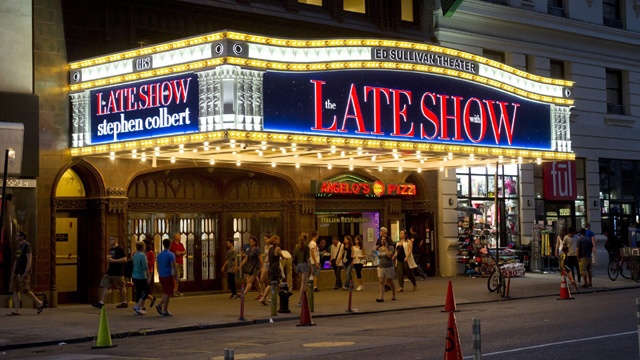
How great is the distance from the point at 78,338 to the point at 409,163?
1575 centimetres

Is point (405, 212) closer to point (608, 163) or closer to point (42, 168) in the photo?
point (608, 163)

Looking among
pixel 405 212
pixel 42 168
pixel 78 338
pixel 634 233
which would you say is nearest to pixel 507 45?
pixel 405 212

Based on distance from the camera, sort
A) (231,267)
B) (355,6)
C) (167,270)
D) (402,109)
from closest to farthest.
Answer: (167,270)
(402,109)
(231,267)
(355,6)

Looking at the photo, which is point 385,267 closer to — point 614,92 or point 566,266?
point 566,266

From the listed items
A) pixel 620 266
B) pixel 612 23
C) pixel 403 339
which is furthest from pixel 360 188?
pixel 612 23

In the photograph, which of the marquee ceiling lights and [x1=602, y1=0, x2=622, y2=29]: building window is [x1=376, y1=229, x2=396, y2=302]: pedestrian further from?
[x1=602, y1=0, x2=622, y2=29]: building window

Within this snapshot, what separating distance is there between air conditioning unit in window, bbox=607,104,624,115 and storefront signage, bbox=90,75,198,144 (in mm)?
23425

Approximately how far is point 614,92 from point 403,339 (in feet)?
91.4

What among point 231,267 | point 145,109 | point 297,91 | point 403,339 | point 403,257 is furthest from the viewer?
point 403,257

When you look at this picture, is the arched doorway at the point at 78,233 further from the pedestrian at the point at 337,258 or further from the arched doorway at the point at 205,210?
the pedestrian at the point at 337,258

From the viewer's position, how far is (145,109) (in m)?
24.4

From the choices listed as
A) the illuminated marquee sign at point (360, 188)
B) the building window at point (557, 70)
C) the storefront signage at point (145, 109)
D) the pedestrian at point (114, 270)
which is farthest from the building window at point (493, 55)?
the pedestrian at point (114, 270)

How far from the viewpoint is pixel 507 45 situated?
37.3 meters

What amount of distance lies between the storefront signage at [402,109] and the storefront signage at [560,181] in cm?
819
